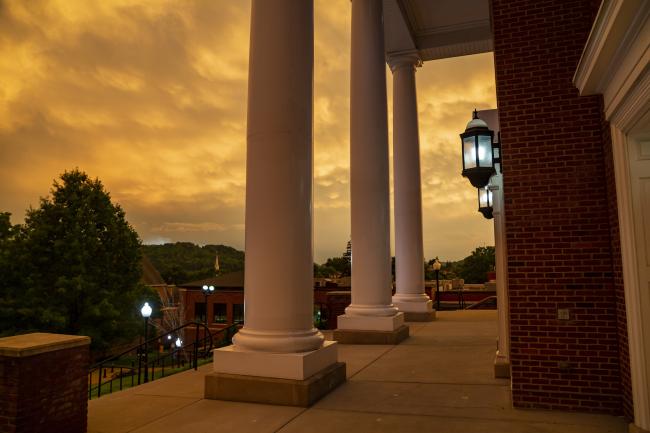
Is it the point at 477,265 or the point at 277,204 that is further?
the point at 477,265

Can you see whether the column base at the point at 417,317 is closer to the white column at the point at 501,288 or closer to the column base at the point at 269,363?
the white column at the point at 501,288

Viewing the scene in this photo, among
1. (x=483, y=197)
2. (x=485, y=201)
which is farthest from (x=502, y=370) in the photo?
(x=483, y=197)

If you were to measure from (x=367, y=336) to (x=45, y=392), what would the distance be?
11.4m

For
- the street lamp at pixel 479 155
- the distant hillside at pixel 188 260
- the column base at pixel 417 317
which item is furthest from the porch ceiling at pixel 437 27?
the distant hillside at pixel 188 260

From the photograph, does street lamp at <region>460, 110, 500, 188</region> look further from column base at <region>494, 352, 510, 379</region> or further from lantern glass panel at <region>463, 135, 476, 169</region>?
column base at <region>494, 352, 510, 379</region>

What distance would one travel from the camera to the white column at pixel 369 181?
1720 centimetres

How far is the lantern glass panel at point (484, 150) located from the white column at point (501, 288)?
0.70 meters

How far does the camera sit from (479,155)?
35.1 feet

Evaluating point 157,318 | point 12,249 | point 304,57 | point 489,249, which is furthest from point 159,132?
point 304,57

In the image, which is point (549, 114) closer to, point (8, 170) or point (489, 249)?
point (8, 170)

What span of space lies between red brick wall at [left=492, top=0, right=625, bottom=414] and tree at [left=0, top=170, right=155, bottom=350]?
43840 millimetres

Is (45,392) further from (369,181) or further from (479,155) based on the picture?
(369,181)

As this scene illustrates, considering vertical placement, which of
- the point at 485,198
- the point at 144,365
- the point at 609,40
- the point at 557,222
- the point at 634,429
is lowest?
the point at 144,365

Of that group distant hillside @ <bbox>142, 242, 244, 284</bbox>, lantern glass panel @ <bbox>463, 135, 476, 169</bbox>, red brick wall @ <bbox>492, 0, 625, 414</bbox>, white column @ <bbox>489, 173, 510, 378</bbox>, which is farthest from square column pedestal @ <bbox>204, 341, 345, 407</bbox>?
distant hillside @ <bbox>142, 242, 244, 284</bbox>
